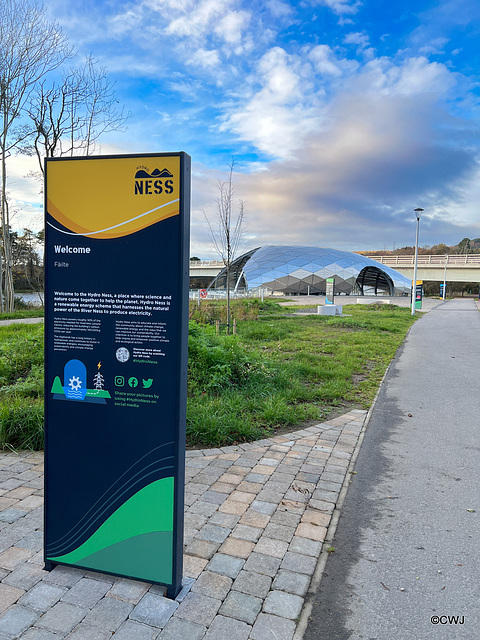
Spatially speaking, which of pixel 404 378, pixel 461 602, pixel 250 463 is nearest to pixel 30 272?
pixel 404 378

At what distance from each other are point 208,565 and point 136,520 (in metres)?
0.64

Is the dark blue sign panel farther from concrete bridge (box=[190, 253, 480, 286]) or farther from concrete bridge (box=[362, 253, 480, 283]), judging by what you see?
concrete bridge (box=[362, 253, 480, 283])

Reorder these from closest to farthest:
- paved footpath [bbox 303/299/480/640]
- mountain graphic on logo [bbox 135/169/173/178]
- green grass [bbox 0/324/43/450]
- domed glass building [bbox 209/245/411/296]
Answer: mountain graphic on logo [bbox 135/169/173/178] → paved footpath [bbox 303/299/480/640] → green grass [bbox 0/324/43/450] → domed glass building [bbox 209/245/411/296]

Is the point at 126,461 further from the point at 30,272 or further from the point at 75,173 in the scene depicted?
the point at 30,272

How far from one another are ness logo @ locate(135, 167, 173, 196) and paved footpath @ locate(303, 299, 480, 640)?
2.43m

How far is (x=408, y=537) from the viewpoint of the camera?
3371mm

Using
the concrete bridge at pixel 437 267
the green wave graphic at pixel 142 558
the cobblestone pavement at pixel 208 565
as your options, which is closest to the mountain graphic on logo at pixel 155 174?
the green wave graphic at pixel 142 558

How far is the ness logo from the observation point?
238 cm

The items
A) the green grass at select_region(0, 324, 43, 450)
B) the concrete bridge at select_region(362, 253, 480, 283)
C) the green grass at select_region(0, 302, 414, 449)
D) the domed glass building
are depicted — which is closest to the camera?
the green grass at select_region(0, 324, 43, 450)

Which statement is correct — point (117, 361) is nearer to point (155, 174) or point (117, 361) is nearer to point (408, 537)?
point (155, 174)

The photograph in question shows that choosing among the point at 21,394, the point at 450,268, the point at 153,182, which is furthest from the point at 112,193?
the point at 450,268

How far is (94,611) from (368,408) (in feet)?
16.9

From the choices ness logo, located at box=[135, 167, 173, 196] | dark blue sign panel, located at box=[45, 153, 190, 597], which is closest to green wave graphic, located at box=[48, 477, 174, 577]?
dark blue sign panel, located at box=[45, 153, 190, 597]

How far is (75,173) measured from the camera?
101 inches
